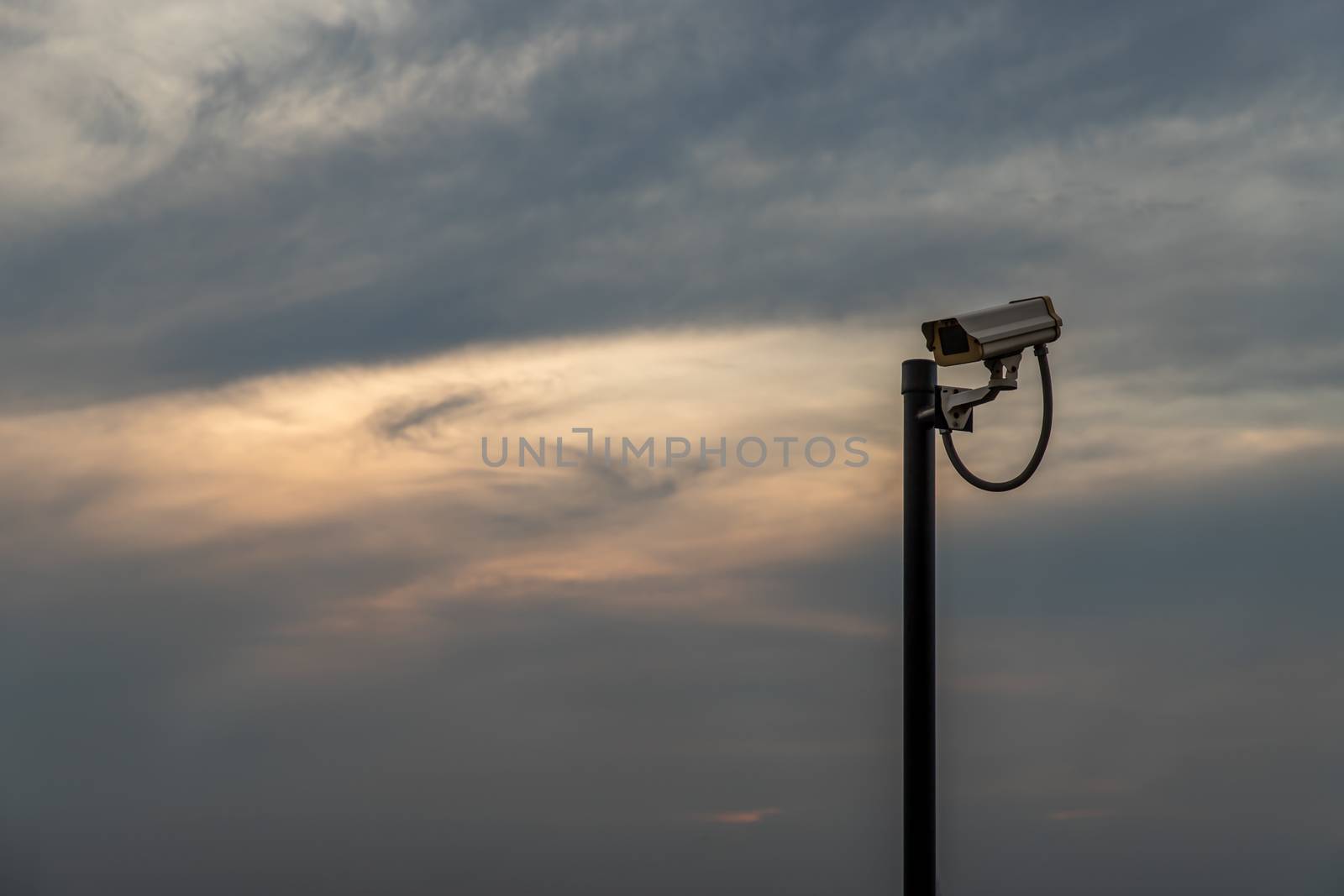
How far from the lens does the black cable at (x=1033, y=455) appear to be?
620cm

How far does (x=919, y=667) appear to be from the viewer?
5980 millimetres

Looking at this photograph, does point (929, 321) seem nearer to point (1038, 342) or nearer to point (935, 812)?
point (1038, 342)

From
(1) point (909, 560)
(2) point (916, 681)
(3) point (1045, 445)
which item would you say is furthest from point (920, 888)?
(3) point (1045, 445)

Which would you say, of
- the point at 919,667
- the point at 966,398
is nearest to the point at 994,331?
the point at 966,398

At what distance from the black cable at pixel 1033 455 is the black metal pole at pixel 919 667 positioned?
0.11 m

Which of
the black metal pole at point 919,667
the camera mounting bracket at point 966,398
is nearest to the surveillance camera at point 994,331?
the camera mounting bracket at point 966,398

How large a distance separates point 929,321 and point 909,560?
1.29 metres

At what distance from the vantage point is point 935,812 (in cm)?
592

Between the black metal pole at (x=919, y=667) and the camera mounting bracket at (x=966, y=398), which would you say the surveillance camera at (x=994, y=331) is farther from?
the black metal pole at (x=919, y=667)

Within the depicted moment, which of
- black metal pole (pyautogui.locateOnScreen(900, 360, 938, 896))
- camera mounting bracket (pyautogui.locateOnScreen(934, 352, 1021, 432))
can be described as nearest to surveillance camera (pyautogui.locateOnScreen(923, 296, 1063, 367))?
camera mounting bracket (pyautogui.locateOnScreen(934, 352, 1021, 432))

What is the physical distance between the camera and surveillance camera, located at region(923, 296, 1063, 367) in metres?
6.38

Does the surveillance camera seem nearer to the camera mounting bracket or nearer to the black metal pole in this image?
the camera mounting bracket

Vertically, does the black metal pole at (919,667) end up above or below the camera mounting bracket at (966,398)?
below

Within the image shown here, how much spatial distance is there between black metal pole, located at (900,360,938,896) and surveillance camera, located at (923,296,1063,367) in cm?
38
